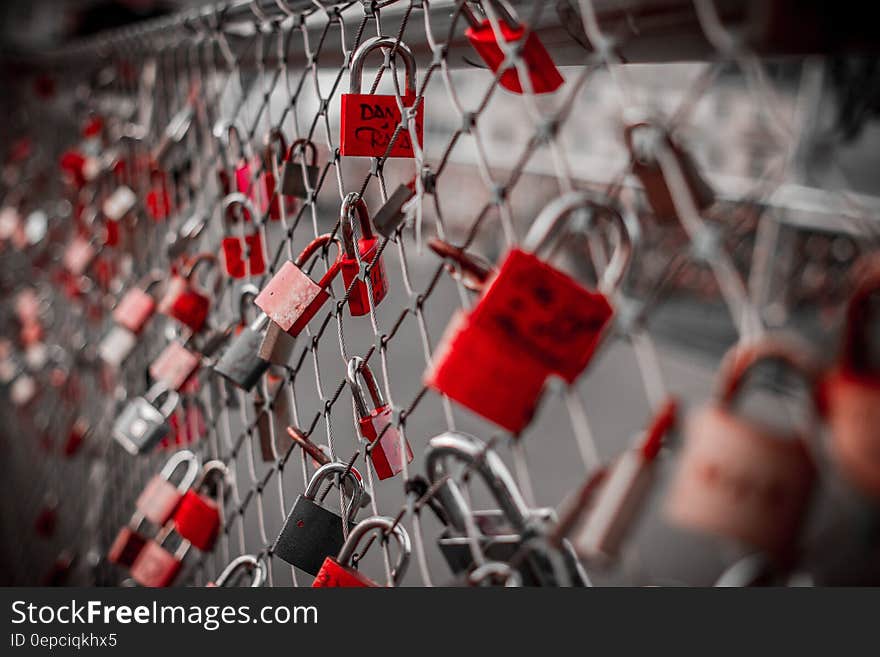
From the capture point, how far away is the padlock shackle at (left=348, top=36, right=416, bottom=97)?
546 mm

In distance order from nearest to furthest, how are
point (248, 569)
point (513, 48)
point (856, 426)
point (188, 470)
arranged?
point (856, 426) → point (513, 48) → point (248, 569) → point (188, 470)

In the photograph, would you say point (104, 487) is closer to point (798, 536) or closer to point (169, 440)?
point (169, 440)

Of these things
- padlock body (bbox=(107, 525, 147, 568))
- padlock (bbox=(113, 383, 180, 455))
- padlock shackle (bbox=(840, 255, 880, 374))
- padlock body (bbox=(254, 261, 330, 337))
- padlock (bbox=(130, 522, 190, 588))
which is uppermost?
padlock shackle (bbox=(840, 255, 880, 374))

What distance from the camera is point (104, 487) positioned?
4.52ft

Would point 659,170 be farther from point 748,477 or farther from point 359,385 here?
point 359,385

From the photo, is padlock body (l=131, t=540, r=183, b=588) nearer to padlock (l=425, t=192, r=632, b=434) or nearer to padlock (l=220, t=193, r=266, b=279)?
padlock (l=220, t=193, r=266, b=279)

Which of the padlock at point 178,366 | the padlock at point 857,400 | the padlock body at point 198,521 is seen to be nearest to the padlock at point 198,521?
the padlock body at point 198,521

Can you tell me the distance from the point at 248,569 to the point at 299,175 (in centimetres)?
38

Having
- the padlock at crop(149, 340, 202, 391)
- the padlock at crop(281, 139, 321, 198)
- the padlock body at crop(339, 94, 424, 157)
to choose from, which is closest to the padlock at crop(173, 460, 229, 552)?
the padlock at crop(149, 340, 202, 391)

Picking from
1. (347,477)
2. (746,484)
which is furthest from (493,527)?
(746,484)

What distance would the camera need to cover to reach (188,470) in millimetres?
976

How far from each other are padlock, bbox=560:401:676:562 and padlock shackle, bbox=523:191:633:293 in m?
0.07

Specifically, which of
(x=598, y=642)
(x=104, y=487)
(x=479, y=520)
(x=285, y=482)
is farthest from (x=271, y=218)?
(x=104, y=487)

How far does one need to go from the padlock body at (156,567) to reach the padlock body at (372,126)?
0.55 meters
